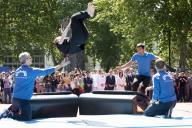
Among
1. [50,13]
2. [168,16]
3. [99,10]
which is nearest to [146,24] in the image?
[168,16]

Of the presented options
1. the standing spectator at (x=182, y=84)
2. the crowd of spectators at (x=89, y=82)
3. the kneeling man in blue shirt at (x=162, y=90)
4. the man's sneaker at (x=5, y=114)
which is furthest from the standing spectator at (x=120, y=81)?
the man's sneaker at (x=5, y=114)

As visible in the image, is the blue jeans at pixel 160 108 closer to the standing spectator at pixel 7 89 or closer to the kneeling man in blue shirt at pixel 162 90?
the kneeling man in blue shirt at pixel 162 90

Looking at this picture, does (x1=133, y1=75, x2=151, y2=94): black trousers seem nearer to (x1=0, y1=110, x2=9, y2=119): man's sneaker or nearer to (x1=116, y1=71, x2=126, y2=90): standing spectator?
(x1=0, y1=110, x2=9, y2=119): man's sneaker

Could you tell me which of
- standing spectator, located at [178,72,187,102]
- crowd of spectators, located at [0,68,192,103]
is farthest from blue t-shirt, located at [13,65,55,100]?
standing spectator, located at [178,72,187,102]

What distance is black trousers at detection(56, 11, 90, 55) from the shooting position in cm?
1044

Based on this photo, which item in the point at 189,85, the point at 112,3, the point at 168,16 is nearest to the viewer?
the point at 189,85

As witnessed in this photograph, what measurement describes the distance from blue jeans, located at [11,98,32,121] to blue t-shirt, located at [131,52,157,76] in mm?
3821

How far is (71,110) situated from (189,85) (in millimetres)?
17513

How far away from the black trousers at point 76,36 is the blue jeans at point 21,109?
1.38 metres

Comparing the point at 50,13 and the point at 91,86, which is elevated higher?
the point at 50,13

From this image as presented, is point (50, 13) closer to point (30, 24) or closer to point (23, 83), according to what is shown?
point (30, 24)

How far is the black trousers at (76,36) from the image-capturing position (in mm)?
10438

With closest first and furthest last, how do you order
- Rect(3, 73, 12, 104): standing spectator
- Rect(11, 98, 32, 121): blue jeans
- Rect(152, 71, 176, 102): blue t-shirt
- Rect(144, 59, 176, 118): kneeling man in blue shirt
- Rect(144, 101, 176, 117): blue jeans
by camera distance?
Rect(11, 98, 32, 121): blue jeans → Rect(144, 101, 176, 117): blue jeans → Rect(144, 59, 176, 118): kneeling man in blue shirt → Rect(152, 71, 176, 102): blue t-shirt → Rect(3, 73, 12, 104): standing spectator

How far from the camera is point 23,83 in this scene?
383 inches
